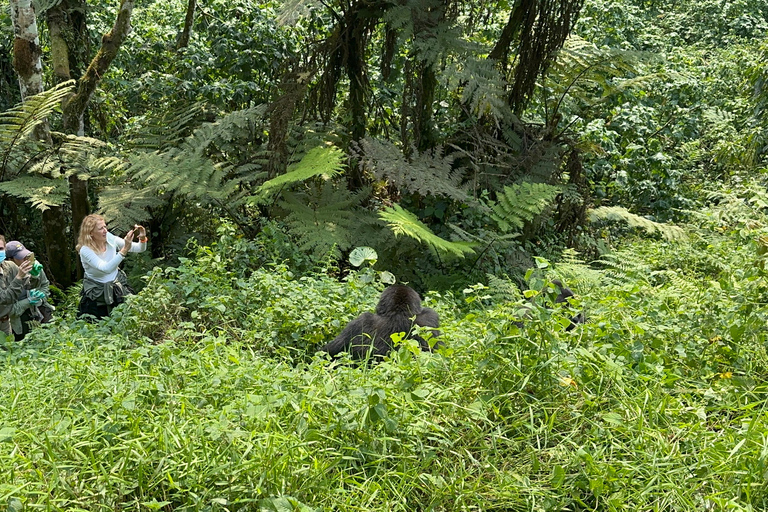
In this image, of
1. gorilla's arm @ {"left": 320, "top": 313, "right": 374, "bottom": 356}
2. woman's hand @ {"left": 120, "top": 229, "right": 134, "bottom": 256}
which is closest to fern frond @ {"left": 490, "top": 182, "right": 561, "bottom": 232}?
gorilla's arm @ {"left": 320, "top": 313, "right": 374, "bottom": 356}

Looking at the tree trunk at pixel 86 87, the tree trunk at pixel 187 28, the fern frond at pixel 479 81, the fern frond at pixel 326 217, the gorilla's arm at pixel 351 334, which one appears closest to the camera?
the gorilla's arm at pixel 351 334

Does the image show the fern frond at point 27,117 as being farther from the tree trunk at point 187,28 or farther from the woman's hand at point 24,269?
the tree trunk at point 187,28

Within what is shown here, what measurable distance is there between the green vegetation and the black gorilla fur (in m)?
0.29

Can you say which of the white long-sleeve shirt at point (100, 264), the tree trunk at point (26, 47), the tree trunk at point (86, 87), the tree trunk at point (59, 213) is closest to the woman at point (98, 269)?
the white long-sleeve shirt at point (100, 264)

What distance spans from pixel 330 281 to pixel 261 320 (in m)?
0.92

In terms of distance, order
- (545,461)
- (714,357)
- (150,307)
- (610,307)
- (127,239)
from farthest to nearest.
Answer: (127,239)
(150,307)
(610,307)
(714,357)
(545,461)

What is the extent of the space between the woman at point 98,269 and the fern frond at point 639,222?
186 inches

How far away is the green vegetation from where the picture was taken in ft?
7.19

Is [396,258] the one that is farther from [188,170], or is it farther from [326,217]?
[188,170]

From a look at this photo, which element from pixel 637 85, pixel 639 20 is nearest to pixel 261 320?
pixel 637 85

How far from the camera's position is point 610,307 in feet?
10.3

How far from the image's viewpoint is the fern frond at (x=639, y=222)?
652cm

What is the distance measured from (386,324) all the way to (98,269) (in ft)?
9.68

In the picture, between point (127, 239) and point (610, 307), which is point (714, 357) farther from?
point (127, 239)
